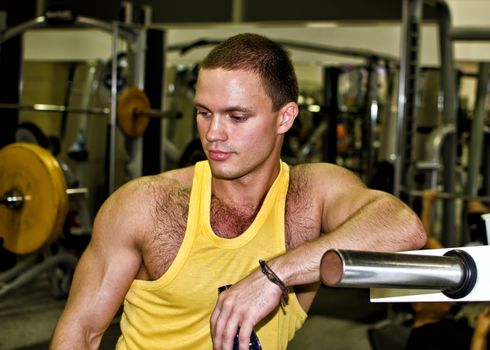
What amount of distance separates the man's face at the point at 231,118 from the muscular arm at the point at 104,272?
229 millimetres

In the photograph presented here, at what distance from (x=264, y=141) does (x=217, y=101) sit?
6.3 inches

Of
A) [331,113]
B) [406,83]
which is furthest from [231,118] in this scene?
[331,113]

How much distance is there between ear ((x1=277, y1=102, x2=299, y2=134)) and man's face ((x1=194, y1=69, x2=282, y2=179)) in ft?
0.23

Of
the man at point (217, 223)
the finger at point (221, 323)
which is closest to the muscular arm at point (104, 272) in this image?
the man at point (217, 223)

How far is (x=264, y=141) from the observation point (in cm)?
141

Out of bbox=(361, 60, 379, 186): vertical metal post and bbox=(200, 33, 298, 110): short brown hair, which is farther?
bbox=(361, 60, 379, 186): vertical metal post

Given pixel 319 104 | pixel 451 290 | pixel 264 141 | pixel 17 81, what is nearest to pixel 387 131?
pixel 319 104

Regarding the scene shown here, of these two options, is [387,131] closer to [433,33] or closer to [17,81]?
[433,33]

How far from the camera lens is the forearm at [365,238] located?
3.60 ft

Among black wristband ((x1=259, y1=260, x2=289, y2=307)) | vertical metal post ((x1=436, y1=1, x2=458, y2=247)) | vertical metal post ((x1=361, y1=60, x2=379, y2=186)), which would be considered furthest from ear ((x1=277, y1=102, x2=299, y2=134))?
vertical metal post ((x1=361, y1=60, x2=379, y2=186))

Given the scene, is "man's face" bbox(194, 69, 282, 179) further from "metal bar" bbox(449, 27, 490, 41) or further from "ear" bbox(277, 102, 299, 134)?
"metal bar" bbox(449, 27, 490, 41)

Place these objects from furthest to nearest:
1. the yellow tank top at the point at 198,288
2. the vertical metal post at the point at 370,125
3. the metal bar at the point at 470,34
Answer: the vertical metal post at the point at 370,125
the metal bar at the point at 470,34
the yellow tank top at the point at 198,288

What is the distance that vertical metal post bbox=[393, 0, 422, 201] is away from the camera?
3.86 meters

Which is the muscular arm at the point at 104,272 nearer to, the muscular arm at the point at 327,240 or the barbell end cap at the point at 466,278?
the muscular arm at the point at 327,240
